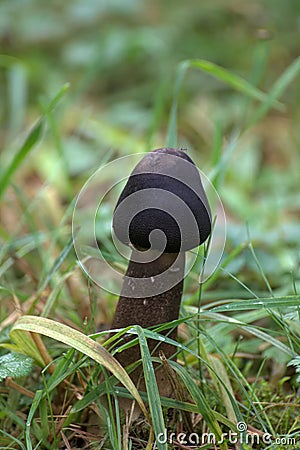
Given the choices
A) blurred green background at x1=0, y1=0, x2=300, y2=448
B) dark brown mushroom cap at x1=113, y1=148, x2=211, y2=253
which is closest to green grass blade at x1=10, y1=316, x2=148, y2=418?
dark brown mushroom cap at x1=113, y1=148, x2=211, y2=253

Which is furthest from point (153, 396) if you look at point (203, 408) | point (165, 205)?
point (165, 205)

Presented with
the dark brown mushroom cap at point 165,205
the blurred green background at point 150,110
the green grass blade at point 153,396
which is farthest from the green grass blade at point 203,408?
the blurred green background at point 150,110

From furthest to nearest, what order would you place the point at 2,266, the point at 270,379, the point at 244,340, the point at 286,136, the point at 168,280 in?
1. the point at 286,136
2. the point at 2,266
3. the point at 244,340
4. the point at 270,379
5. the point at 168,280

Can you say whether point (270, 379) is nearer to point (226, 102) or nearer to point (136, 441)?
point (136, 441)

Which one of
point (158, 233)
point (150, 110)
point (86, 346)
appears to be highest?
point (150, 110)

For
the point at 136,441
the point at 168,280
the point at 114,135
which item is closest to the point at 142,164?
the point at 168,280

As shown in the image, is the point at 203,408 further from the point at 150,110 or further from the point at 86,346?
the point at 150,110

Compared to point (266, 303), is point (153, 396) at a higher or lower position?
lower
